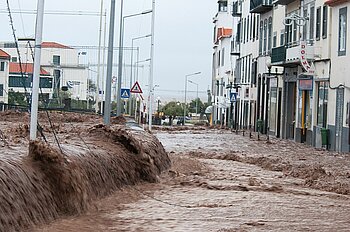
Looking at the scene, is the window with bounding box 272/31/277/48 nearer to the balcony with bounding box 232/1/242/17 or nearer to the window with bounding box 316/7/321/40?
the window with bounding box 316/7/321/40

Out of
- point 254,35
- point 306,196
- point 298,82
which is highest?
point 254,35

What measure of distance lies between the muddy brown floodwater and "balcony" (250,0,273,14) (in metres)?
32.4

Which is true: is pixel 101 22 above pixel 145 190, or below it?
above

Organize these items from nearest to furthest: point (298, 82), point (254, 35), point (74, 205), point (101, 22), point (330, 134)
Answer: point (74, 205) < point (330, 134) < point (298, 82) < point (254, 35) < point (101, 22)

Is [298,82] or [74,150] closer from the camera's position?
[74,150]

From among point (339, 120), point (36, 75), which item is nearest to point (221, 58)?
point (339, 120)

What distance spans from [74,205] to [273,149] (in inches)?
1128

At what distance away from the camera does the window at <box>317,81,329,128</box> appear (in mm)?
42969

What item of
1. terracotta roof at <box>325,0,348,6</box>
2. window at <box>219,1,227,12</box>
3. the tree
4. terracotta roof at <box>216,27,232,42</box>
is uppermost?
window at <box>219,1,227,12</box>

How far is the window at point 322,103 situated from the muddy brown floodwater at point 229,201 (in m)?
13.1

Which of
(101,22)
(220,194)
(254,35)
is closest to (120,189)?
(220,194)

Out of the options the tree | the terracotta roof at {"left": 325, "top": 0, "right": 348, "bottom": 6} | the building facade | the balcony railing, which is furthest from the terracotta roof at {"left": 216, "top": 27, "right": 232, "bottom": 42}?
the terracotta roof at {"left": 325, "top": 0, "right": 348, "bottom": 6}

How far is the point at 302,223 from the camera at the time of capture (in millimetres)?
14094

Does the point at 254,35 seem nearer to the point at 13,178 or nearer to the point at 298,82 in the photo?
the point at 298,82
